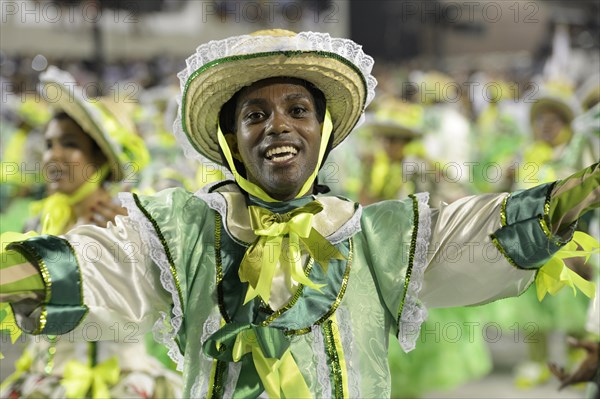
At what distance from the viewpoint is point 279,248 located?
2041mm

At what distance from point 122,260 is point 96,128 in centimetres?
138

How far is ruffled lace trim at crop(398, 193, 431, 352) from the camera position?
208 centimetres

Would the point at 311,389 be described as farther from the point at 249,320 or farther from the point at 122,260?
the point at 122,260

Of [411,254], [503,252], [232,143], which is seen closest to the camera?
[503,252]

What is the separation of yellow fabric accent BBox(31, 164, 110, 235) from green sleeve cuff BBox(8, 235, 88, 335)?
1336 mm

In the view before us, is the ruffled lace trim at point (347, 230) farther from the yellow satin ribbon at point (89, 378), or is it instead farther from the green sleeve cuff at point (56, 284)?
the yellow satin ribbon at point (89, 378)

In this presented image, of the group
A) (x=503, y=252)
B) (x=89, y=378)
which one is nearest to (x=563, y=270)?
(x=503, y=252)

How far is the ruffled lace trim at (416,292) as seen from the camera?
6.83 feet

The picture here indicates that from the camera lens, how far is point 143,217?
203 centimetres

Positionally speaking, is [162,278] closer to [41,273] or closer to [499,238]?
[41,273]

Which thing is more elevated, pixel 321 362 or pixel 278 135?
pixel 278 135

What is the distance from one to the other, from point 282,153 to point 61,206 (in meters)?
1.44

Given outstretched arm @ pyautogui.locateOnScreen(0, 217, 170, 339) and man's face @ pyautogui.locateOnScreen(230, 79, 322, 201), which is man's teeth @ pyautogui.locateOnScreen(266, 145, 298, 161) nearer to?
man's face @ pyautogui.locateOnScreen(230, 79, 322, 201)

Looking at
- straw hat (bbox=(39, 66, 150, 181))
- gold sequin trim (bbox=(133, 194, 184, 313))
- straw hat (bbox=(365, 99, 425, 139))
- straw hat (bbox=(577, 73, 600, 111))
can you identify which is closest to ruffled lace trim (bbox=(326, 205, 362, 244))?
gold sequin trim (bbox=(133, 194, 184, 313))
